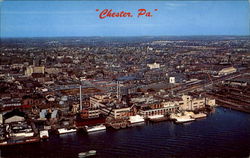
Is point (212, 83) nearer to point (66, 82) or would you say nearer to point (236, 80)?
point (236, 80)

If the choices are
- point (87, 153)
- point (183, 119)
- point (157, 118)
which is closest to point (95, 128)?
point (87, 153)

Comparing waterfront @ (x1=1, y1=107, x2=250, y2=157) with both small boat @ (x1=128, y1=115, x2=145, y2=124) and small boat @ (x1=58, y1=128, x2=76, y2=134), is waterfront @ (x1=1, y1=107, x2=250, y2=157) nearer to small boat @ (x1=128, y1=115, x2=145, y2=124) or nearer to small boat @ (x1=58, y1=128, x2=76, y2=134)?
small boat @ (x1=58, y1=128, x2=76, y2=134)

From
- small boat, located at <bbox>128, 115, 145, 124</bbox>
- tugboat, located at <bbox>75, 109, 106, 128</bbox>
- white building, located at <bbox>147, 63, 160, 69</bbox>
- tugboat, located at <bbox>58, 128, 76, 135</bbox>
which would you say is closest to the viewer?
tugboat, located at <bbox>58, 128, 76, 135</bbox>

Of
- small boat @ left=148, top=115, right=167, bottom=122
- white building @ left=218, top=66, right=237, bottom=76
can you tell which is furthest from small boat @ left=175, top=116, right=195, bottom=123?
white building @ left=218, top=66, right=237, bottom=76

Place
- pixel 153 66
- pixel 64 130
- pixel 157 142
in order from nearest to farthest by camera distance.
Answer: pixel 157 142, pixel 64 130, pixel 153 66

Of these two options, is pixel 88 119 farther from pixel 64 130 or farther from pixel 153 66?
pixel 153 66

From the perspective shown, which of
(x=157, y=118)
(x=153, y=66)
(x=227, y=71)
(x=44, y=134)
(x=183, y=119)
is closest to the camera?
(x=44, y=134)

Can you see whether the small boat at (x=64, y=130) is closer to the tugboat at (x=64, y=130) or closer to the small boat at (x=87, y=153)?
the tugboat at (x=64, y=130)

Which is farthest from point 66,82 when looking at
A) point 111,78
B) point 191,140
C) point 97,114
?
point 191,140

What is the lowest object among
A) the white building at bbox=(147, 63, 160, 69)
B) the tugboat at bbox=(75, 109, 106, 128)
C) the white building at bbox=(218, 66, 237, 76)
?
the tugboat at bbox=(75, 109, 106, 128)
